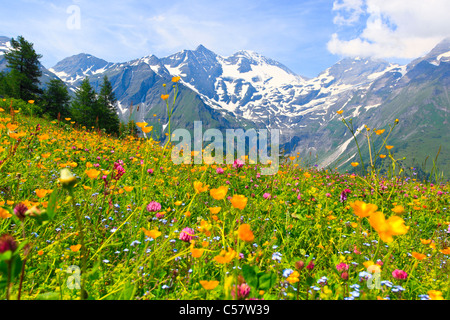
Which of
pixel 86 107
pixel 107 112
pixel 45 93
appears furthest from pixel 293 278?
pixel 45 93

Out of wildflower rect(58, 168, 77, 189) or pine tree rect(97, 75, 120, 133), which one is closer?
wildflower rect(58, 168, 77, 189)

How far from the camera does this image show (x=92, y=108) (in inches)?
1468

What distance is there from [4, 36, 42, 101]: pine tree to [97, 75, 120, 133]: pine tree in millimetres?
7925

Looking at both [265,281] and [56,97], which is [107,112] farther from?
[265,281]

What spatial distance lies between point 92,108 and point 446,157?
200m

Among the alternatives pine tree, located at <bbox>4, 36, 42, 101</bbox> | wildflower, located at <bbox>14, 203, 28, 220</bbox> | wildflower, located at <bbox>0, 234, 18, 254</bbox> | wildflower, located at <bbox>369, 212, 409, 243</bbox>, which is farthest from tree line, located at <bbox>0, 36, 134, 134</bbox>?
wildflower, located at <bbox>369, 212, 409, 243</bbox>

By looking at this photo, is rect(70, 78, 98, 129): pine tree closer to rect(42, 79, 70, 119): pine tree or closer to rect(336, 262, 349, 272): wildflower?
rect(42, 79, 70, 119): pine tree

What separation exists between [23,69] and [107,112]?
464 inches

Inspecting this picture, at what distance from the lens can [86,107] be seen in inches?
1454

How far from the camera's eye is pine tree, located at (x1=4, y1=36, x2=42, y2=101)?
3241 cm

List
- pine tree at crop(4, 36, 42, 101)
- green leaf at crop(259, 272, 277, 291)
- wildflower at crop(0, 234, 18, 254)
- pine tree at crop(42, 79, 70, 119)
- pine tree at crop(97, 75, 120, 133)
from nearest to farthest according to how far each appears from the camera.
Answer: wildflower at crop(0, 234, 18, 254) < green leaf at crop(259, 272, 277, 291) < pine tree at crop(4, 36, 42, 101) < pine tree at crop(42, 79, 70, 119) < pine tree at crop(97, 75, 120, 133)

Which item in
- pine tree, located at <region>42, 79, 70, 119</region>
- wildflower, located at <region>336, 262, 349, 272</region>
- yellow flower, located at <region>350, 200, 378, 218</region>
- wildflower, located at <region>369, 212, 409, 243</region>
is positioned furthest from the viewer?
pine tree, located at <region>42, 79, 70, 119</region>
